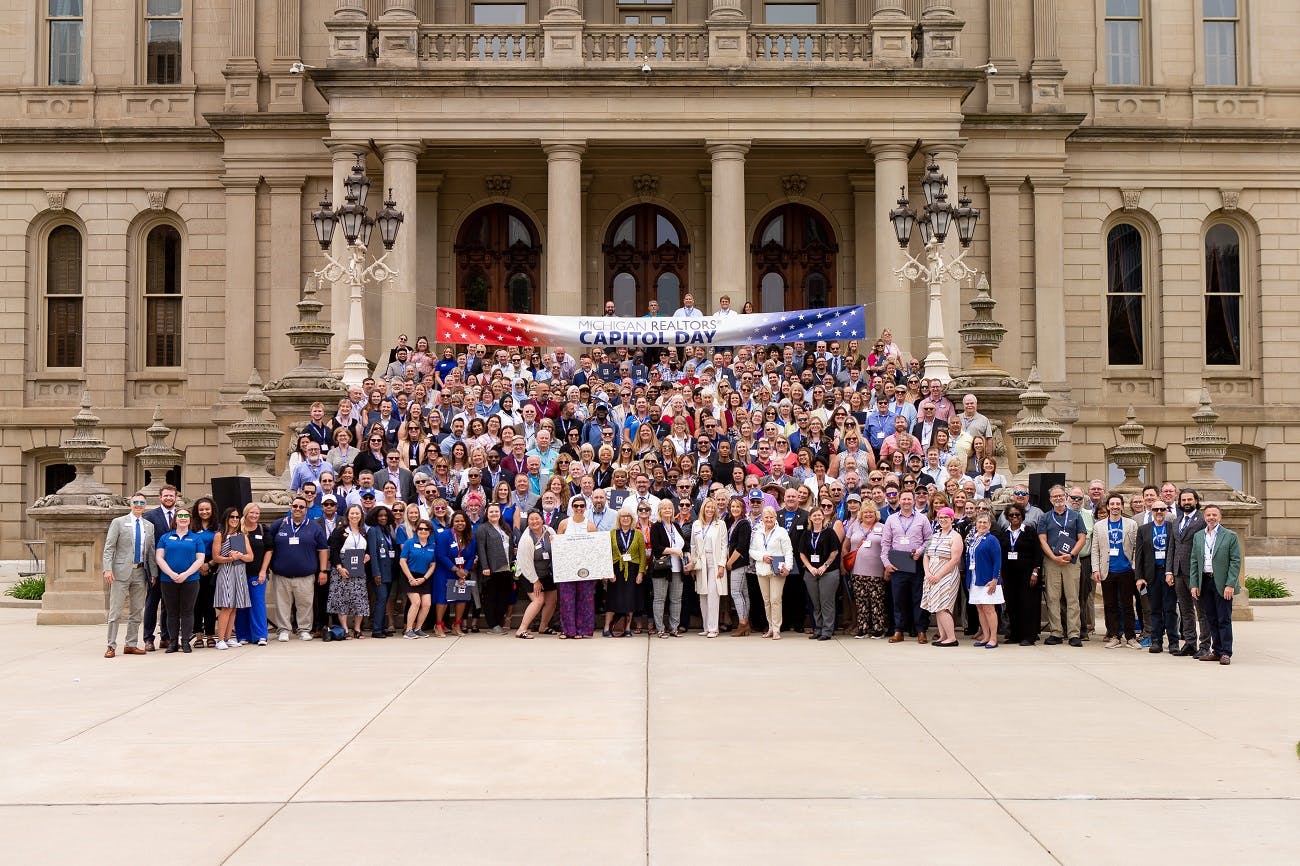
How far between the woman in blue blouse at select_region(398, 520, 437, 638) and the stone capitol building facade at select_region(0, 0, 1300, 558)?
54.4 ft

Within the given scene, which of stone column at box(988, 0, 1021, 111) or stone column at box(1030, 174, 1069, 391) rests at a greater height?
stone column at box(988, 0, 1021, 111)

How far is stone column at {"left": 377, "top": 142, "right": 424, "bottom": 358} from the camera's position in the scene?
96.1 feet

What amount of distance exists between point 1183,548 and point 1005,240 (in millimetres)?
19738

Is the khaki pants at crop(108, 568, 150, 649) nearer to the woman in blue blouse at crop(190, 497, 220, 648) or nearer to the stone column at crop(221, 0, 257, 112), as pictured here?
the woman in blue blouse at crop(190, 497, 220, 648)

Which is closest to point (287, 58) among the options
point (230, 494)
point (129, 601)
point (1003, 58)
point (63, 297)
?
point (63, 297)

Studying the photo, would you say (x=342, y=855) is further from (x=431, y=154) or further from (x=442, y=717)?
(x=431, y=154)

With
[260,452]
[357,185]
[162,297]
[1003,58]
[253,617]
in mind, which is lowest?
[253,617]

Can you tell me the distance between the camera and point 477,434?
19750 millimetres

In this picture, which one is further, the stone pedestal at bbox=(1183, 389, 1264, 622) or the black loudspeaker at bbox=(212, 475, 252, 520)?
the stone pedestal at bbox=(1183, 389, 1264, 622)

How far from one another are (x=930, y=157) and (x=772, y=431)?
1424 centimetres

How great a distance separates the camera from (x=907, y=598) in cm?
1661

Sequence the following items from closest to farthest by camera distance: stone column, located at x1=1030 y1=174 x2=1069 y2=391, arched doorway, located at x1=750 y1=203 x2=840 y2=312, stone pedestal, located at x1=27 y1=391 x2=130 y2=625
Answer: stone pedestal, located at x1=27 y1=391 x2=130 y2=625
stone column, located at x1=1030 y1=174 x2=1069 y2=391
arched doorway, located at x1=750 y1=203 x2=840 y2=312

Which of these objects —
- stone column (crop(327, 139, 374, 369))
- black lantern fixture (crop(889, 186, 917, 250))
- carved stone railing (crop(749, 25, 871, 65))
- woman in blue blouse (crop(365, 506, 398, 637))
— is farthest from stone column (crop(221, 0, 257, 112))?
woman in blue blouse (crop(365, 506, 398, 637))

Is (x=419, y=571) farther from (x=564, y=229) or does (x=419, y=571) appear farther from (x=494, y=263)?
(x=494, y=263)
